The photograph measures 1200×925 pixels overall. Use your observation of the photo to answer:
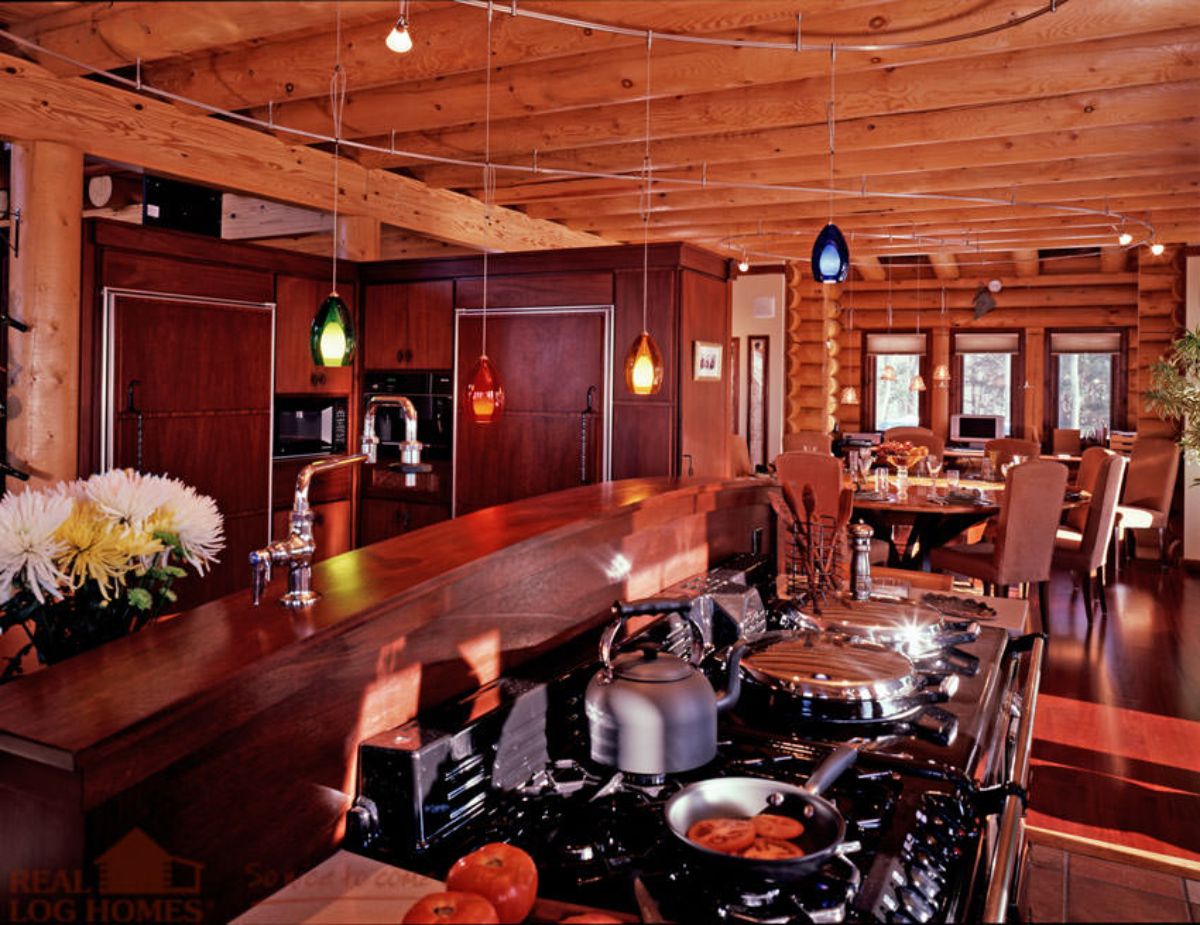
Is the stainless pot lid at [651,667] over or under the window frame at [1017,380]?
under

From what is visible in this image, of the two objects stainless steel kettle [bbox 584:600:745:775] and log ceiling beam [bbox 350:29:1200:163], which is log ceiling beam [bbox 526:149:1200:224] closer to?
log ceiling beam [bbox 350:29:1200:163]

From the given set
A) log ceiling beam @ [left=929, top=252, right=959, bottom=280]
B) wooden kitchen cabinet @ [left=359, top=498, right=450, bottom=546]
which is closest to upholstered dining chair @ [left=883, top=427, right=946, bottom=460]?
log ceiling beam @ [left=929, top=252, right=959, bottom=280]

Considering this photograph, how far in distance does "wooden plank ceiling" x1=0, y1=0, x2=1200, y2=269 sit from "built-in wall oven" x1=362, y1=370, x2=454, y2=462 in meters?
1.49

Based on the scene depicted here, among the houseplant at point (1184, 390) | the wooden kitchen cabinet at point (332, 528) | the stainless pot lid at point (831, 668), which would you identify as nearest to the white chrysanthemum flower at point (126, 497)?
the stainless pot lid at point (831, 668)

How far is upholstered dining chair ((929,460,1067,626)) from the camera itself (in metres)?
5.96

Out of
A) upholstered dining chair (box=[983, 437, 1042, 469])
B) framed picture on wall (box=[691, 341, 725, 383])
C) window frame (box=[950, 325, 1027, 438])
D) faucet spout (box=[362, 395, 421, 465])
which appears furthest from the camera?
window frame (box=[950, 325, 1027, 438])

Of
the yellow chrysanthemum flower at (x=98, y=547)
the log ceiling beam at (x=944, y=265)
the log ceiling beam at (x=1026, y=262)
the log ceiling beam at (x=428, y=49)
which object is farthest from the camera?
the log ceiling beam at (x=944, y=265)

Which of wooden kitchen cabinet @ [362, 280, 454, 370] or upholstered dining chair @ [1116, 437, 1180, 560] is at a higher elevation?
wooden kitchen cabinet @ [362, 280, 454, 370]

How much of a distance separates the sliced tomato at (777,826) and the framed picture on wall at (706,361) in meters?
4.92

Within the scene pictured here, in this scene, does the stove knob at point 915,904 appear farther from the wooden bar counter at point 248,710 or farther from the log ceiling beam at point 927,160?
the log ceiling beam at point 927,160

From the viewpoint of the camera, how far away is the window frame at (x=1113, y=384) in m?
12.3

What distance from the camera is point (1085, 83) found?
15.9 feet

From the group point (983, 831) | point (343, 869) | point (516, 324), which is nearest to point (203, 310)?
point (516, 324)

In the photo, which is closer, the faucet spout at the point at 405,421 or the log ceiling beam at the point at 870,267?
the faucet spout at the point at 405,421
